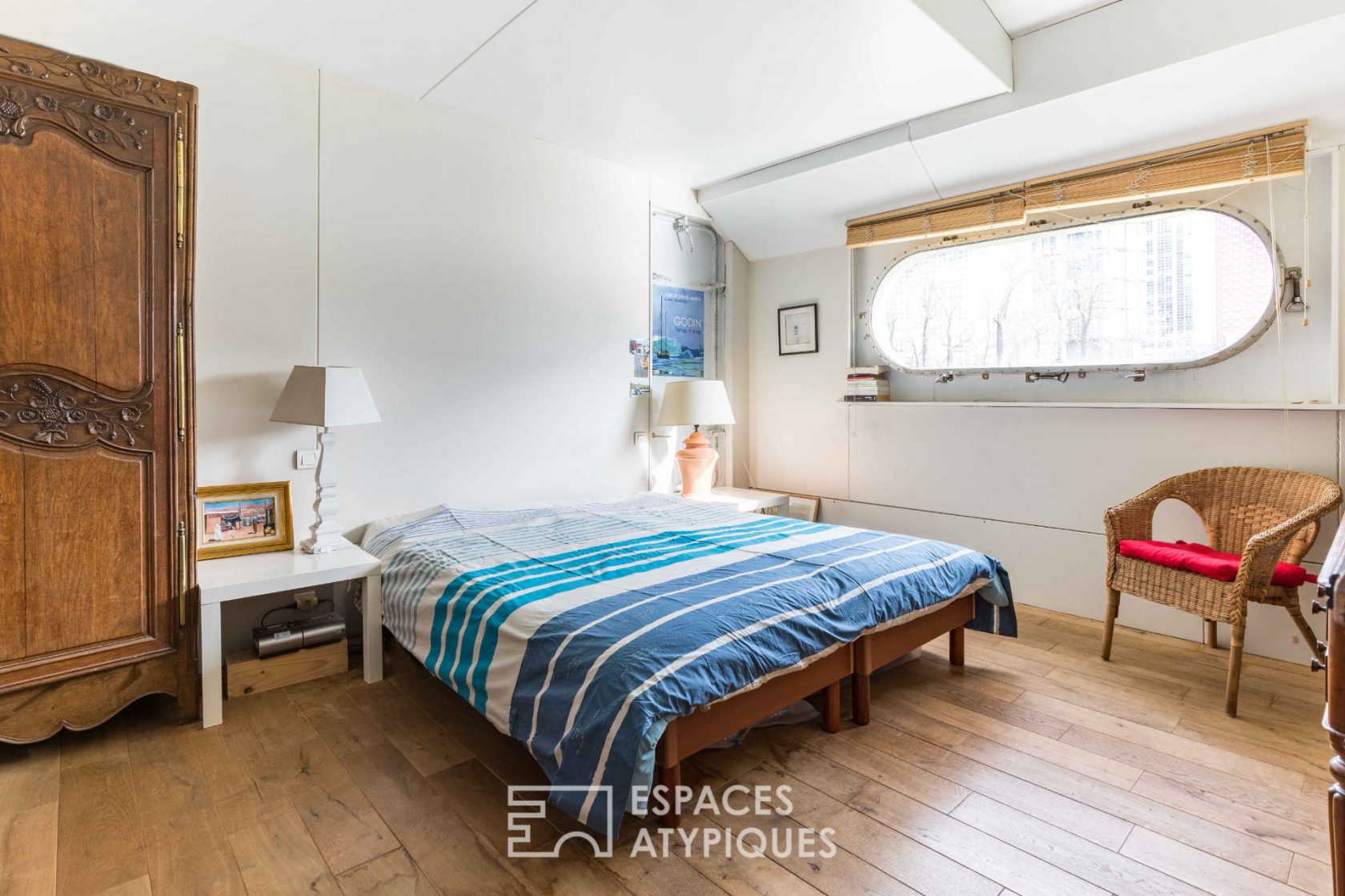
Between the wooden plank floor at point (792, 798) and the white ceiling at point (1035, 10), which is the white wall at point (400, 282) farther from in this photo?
the white ceiling at point (1035, 10)

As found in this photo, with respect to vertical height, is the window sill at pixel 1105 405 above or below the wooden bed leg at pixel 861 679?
above

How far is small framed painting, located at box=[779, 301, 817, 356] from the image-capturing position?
479cm

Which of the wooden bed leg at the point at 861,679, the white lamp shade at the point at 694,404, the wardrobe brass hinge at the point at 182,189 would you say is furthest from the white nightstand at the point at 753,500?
the wardrobe brass hinge at the point at 182,189

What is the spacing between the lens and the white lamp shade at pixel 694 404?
4.18 meters

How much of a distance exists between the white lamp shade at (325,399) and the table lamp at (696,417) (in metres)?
1.87

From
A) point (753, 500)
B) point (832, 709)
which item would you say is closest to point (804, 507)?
point (753, 500)

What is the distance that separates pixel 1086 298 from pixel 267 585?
13.4 feet

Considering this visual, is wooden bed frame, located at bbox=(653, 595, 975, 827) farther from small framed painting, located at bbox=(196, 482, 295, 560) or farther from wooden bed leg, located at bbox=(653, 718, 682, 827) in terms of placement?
small framed painting, located at bbox=(196, 482, 295, 560)

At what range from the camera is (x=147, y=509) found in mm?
2293

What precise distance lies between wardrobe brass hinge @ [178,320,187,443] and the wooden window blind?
12.1 feet

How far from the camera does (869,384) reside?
14.5 ft

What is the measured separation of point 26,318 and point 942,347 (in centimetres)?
425

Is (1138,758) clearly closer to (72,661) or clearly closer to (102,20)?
(72,661)

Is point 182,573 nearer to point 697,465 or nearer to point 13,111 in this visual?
point 13,111
